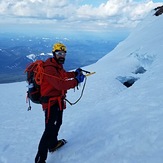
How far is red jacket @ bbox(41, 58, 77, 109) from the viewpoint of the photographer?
20.0 ft

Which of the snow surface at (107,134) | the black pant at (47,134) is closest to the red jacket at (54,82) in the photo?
the black pant at (47,134)

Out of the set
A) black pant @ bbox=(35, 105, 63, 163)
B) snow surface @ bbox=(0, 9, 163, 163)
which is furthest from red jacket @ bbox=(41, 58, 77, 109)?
snow surface @ bbox=(0, 9, 163, 163)

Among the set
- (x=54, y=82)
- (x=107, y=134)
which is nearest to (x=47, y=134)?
(x=54, y=82)

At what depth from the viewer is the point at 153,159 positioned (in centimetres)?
502

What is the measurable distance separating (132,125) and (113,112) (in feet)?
5.86

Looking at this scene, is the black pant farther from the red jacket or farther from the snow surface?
the snow surface

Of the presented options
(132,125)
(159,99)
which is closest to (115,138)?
(132,125)

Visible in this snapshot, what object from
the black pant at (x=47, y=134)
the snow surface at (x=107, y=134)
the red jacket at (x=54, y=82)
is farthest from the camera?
the black pant at (x=47, y=134)

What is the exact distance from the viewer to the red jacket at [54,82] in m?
6.11

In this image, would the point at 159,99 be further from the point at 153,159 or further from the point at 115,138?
the point at 153,159

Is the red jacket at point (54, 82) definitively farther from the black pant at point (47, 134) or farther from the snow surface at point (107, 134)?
the snow surface at point (107, 134)

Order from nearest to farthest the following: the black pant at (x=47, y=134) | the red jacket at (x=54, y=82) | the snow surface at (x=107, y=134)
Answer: the snow surface at (x=107, y=134) < the red jacket at (x=54, y=82) < the black pant at (x=47, y=134)

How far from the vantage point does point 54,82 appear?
609cm

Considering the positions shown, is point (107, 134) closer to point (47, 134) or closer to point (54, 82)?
point (47, 134)
